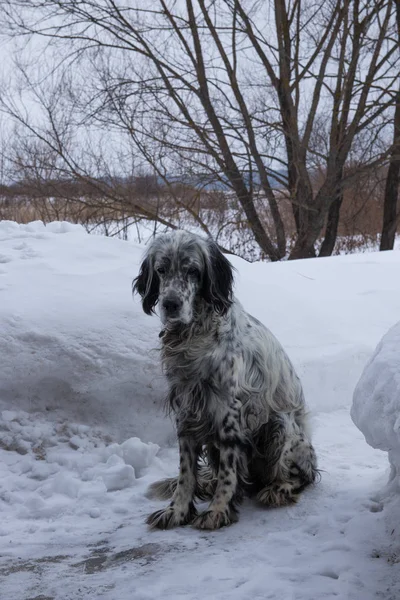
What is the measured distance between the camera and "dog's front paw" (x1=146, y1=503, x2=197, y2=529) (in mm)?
3281

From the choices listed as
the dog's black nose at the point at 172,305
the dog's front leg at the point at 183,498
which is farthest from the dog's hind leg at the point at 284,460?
the dog's black nose at the point at 172,305

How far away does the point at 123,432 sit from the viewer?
438cm

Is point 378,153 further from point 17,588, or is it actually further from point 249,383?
point 17,588

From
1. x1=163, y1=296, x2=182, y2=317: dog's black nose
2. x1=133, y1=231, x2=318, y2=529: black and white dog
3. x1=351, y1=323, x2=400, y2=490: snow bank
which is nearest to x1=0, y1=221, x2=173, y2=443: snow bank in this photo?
x1=133, y1=231, x2=318, y2=529: black and white dog

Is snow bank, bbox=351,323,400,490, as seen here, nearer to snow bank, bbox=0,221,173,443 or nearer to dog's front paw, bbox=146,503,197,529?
dog's front paw, bbox=146,503,197,529

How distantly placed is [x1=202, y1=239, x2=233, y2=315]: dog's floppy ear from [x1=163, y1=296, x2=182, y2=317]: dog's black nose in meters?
0.22

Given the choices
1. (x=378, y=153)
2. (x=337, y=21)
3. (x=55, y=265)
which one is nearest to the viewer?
(x=55, y=265)

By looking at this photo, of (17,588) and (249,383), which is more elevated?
(249,383)

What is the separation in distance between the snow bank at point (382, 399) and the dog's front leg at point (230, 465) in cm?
73

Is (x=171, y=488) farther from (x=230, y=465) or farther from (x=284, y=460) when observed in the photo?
(x=284, y=460)

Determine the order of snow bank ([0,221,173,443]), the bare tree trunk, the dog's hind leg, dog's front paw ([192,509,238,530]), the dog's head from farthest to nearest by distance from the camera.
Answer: the bare tree trunk, snow bank ([0,221,173,443]), the dog's hind leg, the dog's head, dog's front paw ([192,509,238,530])

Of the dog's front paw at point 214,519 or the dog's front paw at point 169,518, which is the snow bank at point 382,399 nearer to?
the dog's front paw at point 214,519

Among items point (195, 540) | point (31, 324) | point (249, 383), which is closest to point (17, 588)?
point (195, 540)

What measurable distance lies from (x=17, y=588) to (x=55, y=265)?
3.31 meters
